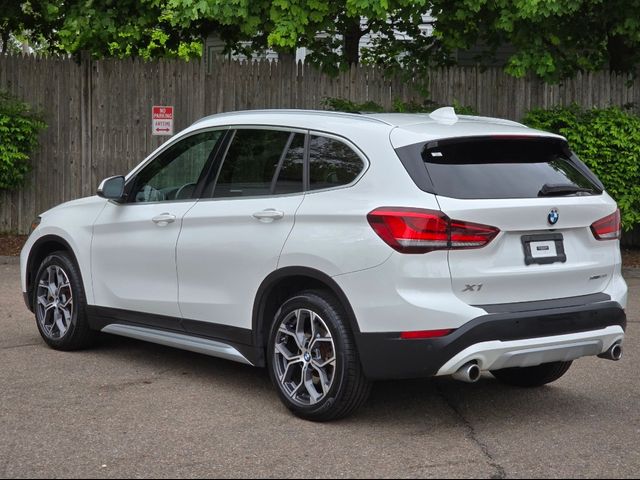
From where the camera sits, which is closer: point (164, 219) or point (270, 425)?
point (270, 425)

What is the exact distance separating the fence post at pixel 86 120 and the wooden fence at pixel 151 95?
0.01 metres

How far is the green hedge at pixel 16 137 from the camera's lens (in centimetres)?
1540

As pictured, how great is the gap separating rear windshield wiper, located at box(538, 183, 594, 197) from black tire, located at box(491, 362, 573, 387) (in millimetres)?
1295

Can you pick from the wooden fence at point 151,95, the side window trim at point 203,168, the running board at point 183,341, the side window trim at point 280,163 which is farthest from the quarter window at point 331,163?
the wooden fence at point 151,95

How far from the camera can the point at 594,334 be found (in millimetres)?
6598

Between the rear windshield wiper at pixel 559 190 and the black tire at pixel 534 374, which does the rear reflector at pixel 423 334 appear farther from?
the black tire at pixel 534 374

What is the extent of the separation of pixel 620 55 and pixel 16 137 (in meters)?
8.40

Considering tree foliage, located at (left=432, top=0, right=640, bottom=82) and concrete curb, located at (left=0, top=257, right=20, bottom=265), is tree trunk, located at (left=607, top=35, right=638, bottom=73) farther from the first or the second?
concrete curb, located at (left=0, top=257, right=20, bottom=265)

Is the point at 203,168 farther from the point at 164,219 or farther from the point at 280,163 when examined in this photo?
the point at 280,163

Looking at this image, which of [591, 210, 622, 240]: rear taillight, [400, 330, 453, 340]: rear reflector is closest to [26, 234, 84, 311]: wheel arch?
[400, 330, 453, 340]: rear reflector

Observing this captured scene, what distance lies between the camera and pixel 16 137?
15.5m

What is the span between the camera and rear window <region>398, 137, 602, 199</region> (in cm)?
636

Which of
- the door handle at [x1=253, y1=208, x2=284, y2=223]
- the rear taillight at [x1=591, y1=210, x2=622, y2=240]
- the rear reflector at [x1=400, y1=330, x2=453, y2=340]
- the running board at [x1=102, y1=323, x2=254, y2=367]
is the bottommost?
the running board at [x1=102, y1=323, x2=254, y2=367]

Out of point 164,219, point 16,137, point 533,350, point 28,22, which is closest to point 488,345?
point 533,350
